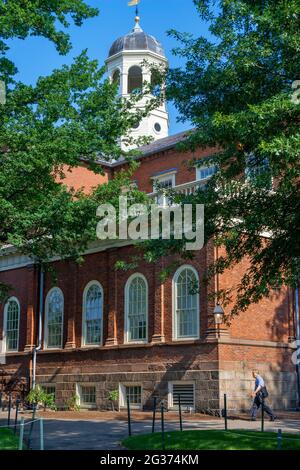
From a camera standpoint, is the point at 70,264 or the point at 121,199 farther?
the point at 70,264

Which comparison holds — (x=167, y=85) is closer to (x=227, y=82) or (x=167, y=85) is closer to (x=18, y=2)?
(x=227, y=82)

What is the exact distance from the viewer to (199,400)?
77.7 feet

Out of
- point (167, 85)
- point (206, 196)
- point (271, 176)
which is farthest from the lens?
point (167, 85)

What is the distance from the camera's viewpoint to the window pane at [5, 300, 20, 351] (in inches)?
1288

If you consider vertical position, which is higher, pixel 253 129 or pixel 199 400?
pixel 253 129

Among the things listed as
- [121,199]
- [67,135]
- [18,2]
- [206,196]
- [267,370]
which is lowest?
[267,370]

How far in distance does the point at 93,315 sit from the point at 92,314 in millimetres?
76

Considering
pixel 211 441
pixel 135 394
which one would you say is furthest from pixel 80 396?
pixel 211 441

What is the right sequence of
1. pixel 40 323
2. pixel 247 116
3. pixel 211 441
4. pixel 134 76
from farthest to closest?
1. pixel 134 76
2. pixel 40 323
3. pixel 211 441
4. pixel 247 116

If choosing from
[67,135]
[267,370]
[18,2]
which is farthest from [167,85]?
[267,370]

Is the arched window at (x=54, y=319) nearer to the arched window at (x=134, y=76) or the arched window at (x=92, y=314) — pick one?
the arched window at (x=92, y=314)

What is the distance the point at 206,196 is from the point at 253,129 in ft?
7.74

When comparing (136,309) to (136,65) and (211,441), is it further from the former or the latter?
(136,65)

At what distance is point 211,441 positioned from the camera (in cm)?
1377
